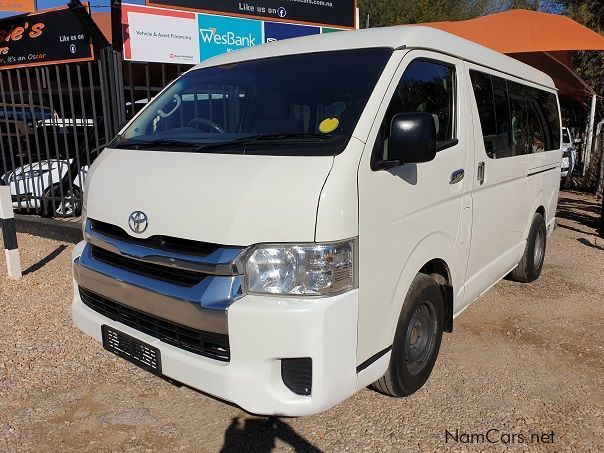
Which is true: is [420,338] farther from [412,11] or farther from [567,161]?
[412,11]

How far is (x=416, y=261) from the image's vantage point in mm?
2859

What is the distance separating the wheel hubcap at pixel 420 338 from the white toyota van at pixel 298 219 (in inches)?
0.4

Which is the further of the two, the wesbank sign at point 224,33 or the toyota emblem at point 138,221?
the wesbank sign at point 224,33

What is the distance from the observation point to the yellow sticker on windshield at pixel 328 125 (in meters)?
2.63

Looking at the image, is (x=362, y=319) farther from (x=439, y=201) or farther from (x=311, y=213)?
(x=439, y=201)

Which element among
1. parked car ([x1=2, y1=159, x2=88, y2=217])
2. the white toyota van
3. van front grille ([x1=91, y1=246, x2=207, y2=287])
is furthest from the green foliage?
van front grille ([x1=91, y1=246, x2=207, y2=287])

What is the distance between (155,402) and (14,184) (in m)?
6.03

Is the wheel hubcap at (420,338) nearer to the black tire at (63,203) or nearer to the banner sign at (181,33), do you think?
the banner sign at (181,33)

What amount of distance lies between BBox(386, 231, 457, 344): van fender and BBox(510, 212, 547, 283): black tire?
7.40ft

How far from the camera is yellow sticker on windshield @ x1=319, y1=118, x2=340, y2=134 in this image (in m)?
2.63

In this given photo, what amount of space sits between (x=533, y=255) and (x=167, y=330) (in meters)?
4.02

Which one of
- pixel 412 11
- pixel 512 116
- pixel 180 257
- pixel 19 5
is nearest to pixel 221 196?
pixel 180 257

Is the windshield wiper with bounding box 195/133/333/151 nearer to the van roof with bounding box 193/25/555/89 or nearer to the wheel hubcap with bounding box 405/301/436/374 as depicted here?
the van roof with bounding box 193/25/555/89

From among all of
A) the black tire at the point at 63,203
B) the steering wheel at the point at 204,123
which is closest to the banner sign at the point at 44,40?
the black tire at the point at 63,203
